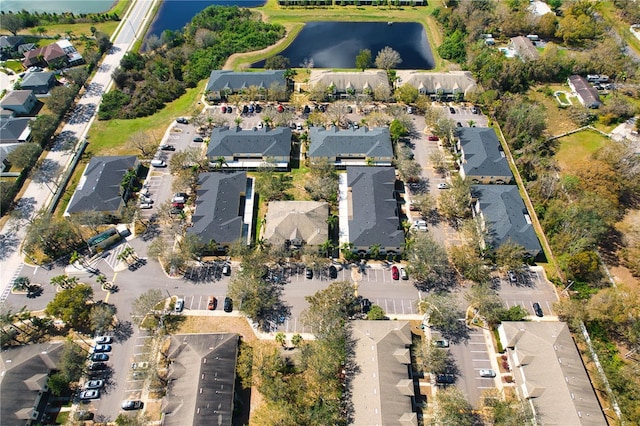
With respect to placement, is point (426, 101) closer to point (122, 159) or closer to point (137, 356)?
point (122, 159)

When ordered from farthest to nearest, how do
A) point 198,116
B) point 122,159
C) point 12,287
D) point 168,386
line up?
point 198,116
point 122,159
point 12,287
point 168,386

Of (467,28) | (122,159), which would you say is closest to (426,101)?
(467,28)

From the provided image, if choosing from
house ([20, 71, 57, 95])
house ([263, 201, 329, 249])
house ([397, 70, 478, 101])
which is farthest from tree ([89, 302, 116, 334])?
house ([397, 70, 478, 101])

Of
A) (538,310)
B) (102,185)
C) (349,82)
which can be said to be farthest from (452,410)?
(349,82)

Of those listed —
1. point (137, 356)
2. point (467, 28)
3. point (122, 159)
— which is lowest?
point (137, 356)

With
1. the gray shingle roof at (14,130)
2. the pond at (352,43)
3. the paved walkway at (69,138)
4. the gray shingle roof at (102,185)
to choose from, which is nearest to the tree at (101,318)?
the paved walkway at (69,138)

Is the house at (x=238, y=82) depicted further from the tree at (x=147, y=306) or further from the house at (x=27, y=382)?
the house at (x=27, y=382)

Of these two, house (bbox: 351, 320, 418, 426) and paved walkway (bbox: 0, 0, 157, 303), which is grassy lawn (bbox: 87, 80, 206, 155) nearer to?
paved walkway (bbox: 0, 0, 157, 303)
